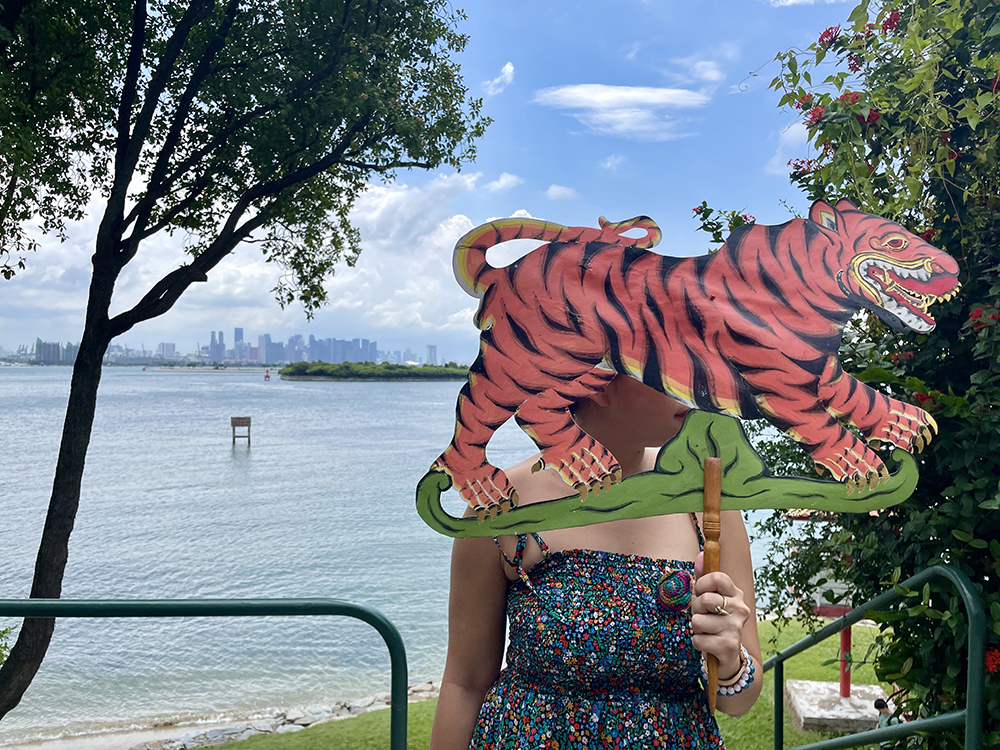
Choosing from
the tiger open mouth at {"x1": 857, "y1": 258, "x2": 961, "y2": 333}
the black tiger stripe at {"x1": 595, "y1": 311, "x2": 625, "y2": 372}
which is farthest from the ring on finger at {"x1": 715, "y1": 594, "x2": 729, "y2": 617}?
the tiger open mouth at {"x1": 857, "y1": 258, "x2": 961, "y2": 333}

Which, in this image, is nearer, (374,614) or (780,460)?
(374,614)

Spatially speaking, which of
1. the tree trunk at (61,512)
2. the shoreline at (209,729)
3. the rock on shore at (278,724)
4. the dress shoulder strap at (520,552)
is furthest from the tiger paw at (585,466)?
the shoreline at (209,729)

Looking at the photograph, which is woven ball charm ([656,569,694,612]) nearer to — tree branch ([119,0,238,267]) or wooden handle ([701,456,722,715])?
wooden handle ([701,456,722,715])

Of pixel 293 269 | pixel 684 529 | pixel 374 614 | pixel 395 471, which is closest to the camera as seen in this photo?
pixel 684 529

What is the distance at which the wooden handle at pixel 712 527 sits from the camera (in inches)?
43.6

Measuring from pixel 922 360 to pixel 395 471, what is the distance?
3521cm

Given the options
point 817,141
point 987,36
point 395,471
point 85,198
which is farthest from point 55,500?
point 395,471

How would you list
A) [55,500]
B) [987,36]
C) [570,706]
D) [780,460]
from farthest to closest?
[55,500]
[780,460]
[987,36]
[570,706]

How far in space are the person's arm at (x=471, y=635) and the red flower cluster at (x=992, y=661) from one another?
1.23 metres

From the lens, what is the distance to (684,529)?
4.32 ft

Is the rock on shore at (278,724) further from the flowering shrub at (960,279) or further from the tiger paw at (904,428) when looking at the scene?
the tiger paw at (904,428)

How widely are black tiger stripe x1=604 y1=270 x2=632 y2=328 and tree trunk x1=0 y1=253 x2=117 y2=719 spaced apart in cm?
453

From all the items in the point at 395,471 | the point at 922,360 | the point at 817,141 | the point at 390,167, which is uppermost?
the point at 390,167

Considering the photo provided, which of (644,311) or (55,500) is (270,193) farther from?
(644,311)
